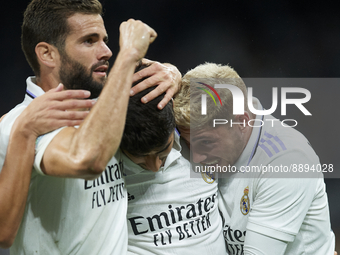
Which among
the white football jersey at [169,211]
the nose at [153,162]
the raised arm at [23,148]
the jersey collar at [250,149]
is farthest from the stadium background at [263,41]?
the raised arm at [23,148]

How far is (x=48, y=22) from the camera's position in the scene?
1.35m

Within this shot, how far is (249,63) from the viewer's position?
359 centimetres

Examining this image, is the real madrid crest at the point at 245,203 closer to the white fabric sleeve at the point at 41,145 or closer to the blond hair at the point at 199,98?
the blond hair at the point at 199,98

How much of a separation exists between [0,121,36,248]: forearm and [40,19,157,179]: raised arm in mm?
77

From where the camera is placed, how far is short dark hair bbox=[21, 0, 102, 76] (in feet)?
4.41

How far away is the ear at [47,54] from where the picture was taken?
1.35m

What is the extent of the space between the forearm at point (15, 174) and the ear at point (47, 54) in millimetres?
403

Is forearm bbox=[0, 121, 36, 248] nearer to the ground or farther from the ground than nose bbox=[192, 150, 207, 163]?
nearer to the ground

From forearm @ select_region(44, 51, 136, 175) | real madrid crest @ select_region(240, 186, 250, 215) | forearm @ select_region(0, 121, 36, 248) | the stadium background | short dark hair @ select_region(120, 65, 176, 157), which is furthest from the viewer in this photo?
the stadium background

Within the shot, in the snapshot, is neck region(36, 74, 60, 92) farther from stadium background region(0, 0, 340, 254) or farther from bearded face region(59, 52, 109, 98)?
stadium background region(0, 0, 340, 254)

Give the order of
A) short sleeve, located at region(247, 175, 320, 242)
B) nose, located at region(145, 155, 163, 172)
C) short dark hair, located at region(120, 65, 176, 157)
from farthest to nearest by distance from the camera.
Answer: short sleeve, located at region(247, 175, 320, 242) < nose, located at region(145, 155, 163, 172) < short dark hair, located at region(120, 65, 176, 157)

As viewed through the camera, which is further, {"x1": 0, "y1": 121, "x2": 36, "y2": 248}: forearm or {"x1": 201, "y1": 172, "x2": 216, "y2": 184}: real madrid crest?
→ {"x1": 201, "y1": 172, "x2": 216, "y2": 184}: real madrid crest

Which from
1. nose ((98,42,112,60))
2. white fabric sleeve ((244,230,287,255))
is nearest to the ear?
nose ((98,42,112,60))

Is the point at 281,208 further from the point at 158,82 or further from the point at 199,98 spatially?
the point at 158,82
